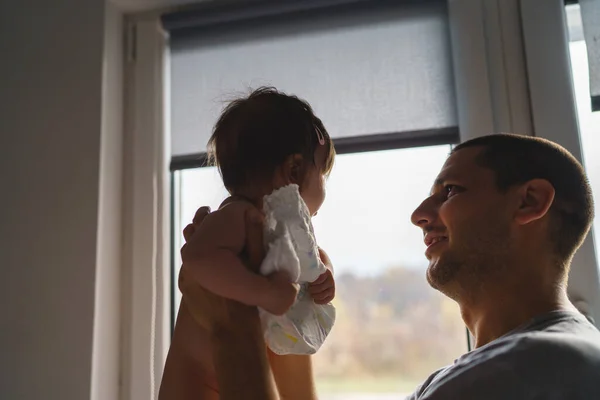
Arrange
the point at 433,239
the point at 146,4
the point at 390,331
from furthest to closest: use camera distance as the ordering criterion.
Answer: the point at 146,4, the point at 390,331, the point at 433,239

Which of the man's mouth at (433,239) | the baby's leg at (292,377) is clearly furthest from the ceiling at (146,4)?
the baby's leg at (292,377)

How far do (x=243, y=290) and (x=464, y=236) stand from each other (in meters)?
0.48

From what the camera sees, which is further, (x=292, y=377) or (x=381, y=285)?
(x=381, y=285)

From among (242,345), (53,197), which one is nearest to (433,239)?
(242,345)

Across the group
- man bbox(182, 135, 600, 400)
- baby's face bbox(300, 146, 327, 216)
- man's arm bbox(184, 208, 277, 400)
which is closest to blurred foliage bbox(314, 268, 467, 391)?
man bbox(182, 135, 600, 400)

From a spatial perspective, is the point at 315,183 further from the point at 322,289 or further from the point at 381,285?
the point at 381,285

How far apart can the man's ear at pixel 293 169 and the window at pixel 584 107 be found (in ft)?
2.65

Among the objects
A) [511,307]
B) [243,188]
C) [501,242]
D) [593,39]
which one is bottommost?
[511,307]

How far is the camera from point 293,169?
1100 mm

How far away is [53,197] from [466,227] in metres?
1.13

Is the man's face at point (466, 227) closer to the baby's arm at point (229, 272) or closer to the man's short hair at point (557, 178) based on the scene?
the man's short hair at point (557, 178)

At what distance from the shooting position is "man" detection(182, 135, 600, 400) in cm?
106

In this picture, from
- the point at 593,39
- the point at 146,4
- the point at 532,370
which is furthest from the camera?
the point at 146,4

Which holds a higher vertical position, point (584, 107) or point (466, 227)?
point (584, 107)
